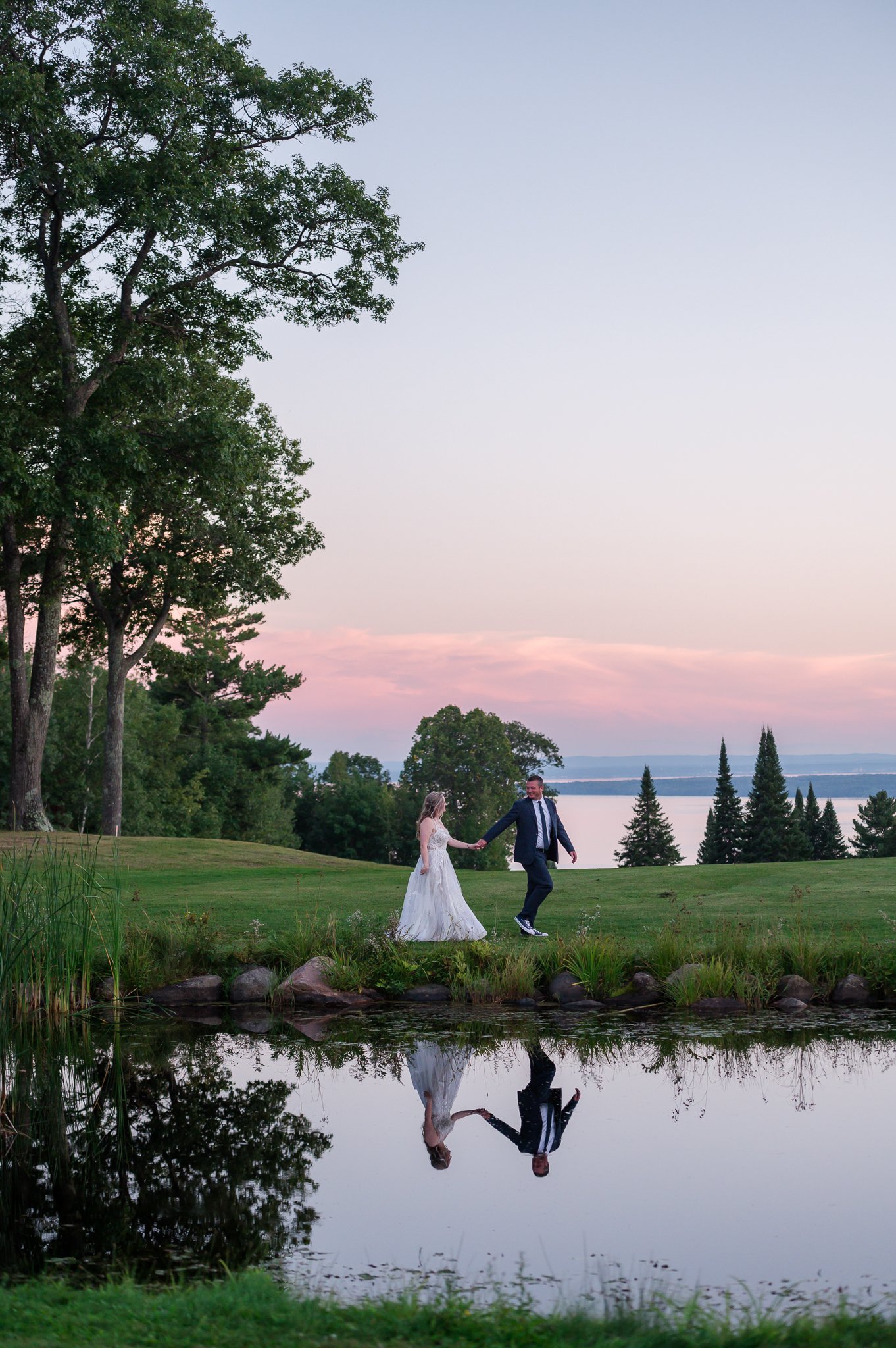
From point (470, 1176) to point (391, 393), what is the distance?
2416cm

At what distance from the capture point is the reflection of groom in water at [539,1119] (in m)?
7.93

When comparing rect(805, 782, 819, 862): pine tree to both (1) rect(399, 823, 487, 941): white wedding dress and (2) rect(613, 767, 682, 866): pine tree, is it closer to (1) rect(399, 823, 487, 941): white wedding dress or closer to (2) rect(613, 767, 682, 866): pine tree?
(2) rect(613, 767, 682, 866): pine tree

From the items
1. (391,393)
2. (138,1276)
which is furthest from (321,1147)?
(391,393)

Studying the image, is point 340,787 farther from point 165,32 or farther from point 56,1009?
point 56,1009

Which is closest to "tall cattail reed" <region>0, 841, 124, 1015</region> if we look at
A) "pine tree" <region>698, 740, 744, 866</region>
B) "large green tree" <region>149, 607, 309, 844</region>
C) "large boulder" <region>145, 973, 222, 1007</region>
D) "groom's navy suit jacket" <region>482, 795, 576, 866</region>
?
"large boulder" <region>145, 973, 222, 1007</region>

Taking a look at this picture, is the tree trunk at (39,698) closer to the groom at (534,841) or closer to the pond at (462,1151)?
the groom at (534,841)

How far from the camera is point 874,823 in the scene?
87188 mm

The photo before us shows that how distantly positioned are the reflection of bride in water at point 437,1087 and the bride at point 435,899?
12.2 feet

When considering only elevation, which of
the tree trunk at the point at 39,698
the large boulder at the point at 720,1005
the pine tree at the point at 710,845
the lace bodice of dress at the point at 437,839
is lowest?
the pine tree at the point at 710,845

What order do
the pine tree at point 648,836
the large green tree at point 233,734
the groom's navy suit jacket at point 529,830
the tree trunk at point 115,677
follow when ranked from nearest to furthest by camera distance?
1. the groom's navy suit jacket at point 529,830
2. the tree trunk at point 115,677
3. the large green tree at point 233,734
4. the pine tree at point 648,836

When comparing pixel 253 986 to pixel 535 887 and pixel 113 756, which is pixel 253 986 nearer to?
pixel 535 887

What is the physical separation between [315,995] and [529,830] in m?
3.84

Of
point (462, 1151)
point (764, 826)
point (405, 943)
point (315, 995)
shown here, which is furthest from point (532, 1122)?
point (764, 826)

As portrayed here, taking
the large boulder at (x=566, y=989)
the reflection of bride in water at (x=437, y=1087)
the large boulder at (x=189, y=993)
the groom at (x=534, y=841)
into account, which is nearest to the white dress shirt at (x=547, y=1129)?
the reflection of bride in water at (x=437, y=1087)
